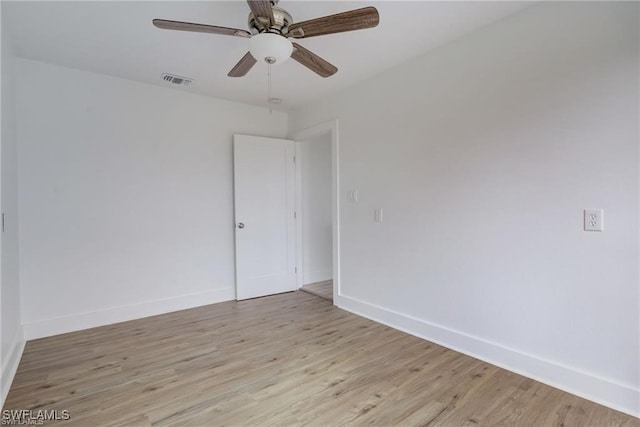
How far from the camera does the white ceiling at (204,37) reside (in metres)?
2.11

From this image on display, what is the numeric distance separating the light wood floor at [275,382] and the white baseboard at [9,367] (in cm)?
5

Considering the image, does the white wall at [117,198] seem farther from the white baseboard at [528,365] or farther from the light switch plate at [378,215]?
the white baseboard at [528,365]

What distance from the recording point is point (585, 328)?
1964mm

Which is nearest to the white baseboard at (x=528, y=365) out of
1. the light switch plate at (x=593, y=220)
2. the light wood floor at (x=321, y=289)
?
Result: the light switch plate at (x=593, y=220)

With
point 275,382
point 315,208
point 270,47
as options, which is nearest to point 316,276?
point 315,208

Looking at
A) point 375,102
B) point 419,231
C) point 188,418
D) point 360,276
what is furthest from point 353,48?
point 188,418

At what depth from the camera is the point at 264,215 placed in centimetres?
418

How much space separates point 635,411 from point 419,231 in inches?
66.0

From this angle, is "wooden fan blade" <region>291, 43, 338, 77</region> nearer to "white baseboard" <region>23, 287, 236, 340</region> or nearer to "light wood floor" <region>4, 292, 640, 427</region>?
"light wood floor" <region>4, 292, 640, 427</region>

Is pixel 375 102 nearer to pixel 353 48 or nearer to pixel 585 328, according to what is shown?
pixel 353 48

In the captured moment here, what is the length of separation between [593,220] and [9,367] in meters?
3.94

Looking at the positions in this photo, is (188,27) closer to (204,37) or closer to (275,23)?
(275,23)

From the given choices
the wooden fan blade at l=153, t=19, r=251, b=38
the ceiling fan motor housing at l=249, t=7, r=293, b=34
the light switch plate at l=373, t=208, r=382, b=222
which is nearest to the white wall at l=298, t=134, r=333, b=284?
the light switch plate at l=373, t=208, r=382, b=222

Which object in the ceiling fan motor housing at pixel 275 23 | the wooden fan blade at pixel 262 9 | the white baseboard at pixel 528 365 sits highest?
the ceiling fan motor housing at pixel 275 23
